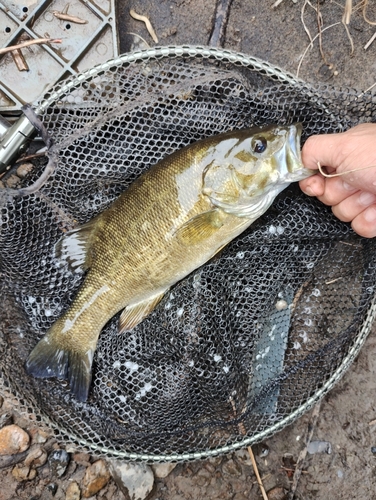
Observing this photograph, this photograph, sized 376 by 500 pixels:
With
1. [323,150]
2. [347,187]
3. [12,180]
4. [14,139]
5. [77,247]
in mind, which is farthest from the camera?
[12,180]

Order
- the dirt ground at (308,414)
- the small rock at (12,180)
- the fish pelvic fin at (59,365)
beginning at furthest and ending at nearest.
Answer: the dirt ground at (308,414), the small rock at (12,180), the fish pelvic fin at (59,365)

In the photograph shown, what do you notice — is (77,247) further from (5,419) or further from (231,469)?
(231,469)

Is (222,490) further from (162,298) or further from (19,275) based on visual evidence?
(19,275)

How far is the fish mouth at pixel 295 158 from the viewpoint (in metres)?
Answer: 2.13

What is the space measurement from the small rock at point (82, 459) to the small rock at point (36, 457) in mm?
192

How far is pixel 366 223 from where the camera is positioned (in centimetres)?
228

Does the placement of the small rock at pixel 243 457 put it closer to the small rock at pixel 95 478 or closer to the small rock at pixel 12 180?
the small rock at pixel 95 478

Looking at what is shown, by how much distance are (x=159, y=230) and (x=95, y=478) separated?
169 centimetres

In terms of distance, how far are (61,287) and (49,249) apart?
219 mm

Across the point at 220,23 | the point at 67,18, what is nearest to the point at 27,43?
the point at 67,18

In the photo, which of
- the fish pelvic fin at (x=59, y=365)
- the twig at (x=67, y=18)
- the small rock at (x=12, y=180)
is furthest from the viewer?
the small rock at (x=12, y=180)

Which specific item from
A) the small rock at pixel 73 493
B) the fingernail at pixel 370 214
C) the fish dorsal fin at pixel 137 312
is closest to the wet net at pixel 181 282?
the fish dorsal fin at pixel 137 312

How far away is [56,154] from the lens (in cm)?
236

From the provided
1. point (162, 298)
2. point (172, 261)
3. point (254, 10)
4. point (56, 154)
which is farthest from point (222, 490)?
point (254, 10)
